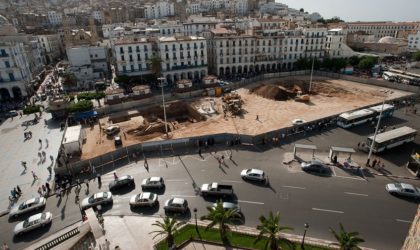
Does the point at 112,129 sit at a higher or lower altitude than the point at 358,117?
lower

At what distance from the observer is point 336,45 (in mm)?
96500

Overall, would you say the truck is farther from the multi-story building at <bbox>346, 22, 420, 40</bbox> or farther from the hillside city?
the multi-story building at <bbox>346, 22, 420, 40</bbox>

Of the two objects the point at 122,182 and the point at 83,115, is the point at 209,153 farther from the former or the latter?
the point at 83,115

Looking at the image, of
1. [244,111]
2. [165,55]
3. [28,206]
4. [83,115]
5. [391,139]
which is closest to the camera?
[28,206]

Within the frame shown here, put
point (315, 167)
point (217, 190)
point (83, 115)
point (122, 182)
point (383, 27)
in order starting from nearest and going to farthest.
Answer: point (217, 190) → point (122, 182) → point (315, 167) → point (83, 115) → point (383, 27)

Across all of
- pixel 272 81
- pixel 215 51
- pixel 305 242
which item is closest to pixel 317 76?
pixel 272 81

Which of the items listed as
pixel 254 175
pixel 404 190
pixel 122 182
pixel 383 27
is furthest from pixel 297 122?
pixel 383 27

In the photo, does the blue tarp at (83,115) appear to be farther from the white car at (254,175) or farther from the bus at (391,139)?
the bus at (391,139)

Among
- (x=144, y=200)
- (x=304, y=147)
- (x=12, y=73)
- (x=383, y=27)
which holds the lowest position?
(x=144, y=200)

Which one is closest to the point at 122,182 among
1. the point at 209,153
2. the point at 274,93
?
the point at 209,153

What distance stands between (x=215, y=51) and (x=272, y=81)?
70.0ft

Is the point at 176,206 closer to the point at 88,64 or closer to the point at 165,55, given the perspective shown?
the point at 165,55

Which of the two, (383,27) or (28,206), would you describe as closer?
(28,206)

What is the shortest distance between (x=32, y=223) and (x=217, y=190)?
65.4 ft
